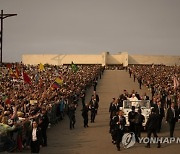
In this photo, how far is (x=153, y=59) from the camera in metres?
103

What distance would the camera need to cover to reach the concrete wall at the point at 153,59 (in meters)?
102

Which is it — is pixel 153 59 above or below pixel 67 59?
above

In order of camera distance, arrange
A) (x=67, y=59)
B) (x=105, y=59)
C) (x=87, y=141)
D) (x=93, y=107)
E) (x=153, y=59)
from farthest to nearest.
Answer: (x=153, y=59), (x=67, y=59), (x=105, y=59), (x=93, y=107), (x=87, y=141)

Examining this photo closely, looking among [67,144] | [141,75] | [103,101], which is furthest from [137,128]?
[141,75]

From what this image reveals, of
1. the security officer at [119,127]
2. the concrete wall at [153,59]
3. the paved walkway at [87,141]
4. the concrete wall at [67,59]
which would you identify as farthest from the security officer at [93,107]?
the concrete wall at [153,59]

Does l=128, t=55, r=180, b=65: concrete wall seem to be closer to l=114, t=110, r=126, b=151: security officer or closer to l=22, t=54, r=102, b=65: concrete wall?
l=22, t=54, r=102, b=65: concrete wall

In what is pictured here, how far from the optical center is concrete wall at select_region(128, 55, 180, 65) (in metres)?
102

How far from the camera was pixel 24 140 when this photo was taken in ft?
51.3

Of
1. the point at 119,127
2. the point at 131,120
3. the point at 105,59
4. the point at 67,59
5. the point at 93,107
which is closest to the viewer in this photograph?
the point at 119,127

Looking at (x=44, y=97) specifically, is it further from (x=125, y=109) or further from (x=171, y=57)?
(x=171, y=57)

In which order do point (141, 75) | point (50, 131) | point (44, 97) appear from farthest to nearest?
1. point (141, 75)
2. point (44, 97)
3. point (50, 131)

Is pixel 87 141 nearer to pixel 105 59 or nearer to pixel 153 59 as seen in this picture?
pixel 105 59

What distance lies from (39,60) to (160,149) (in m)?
89.9

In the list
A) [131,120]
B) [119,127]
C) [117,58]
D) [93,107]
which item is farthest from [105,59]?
[119,127]
